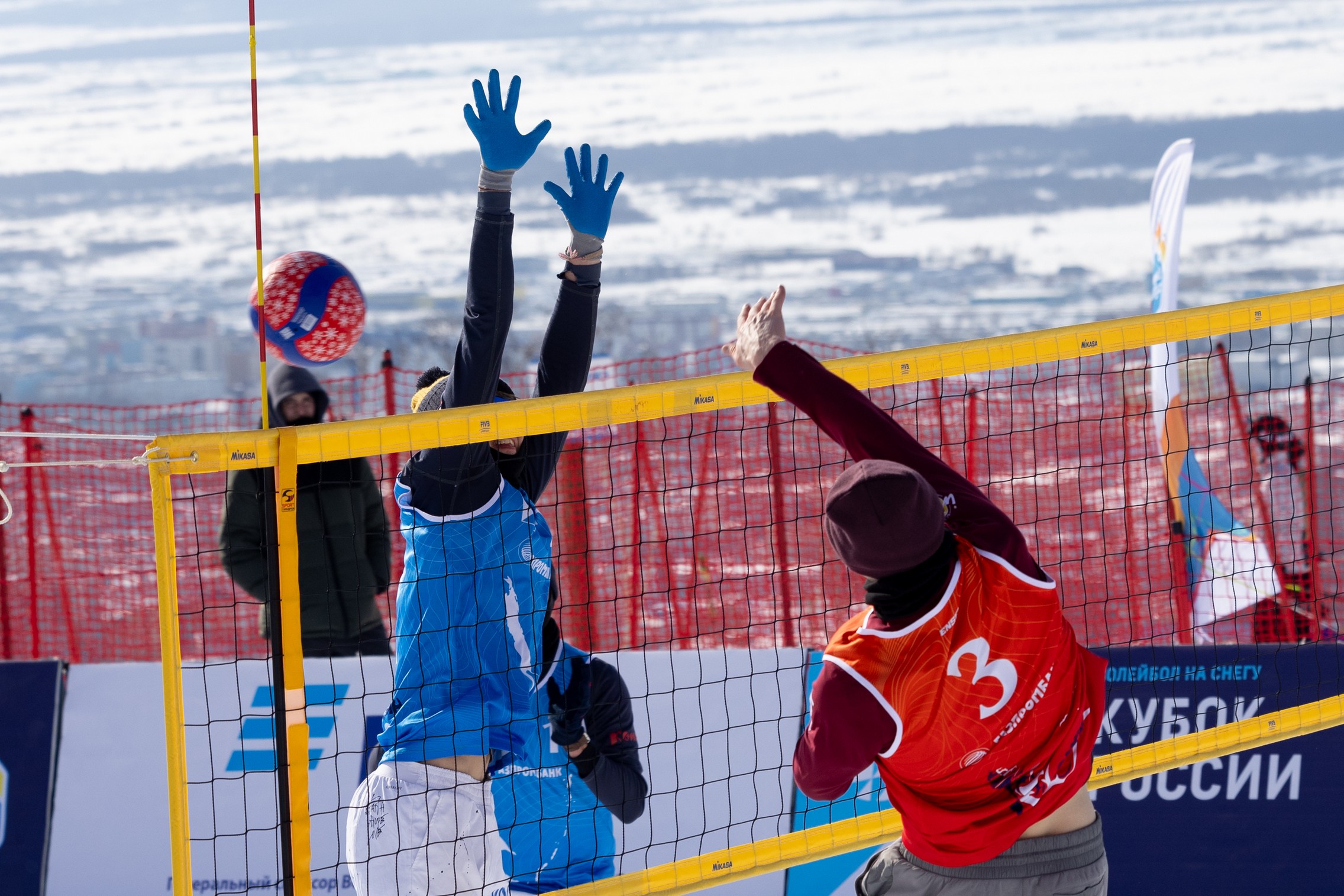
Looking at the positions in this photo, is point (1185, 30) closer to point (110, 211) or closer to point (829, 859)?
point (110, 211)

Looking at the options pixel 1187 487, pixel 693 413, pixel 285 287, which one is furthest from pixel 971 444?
pixel 285 287

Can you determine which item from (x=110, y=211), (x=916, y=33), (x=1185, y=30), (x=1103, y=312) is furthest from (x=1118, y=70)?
(x=110, y=211)

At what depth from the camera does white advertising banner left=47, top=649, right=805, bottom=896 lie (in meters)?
4.88

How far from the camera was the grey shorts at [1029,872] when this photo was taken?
2648 millimetres

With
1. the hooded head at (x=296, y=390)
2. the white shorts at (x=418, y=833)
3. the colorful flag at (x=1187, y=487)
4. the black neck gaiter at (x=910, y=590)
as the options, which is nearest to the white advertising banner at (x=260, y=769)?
the hooded head at (x=296, y=390)

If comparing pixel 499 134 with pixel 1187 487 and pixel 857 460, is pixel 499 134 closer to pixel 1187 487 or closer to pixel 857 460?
pixel 857 460

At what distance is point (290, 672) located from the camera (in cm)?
301

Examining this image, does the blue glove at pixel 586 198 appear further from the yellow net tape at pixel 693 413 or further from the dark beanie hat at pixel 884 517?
the dark beanie hat at pixel 884 517

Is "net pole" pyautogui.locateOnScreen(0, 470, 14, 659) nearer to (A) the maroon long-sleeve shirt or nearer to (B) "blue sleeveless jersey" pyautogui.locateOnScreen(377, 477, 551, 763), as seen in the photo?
(B) "blue sleeveless jersey" pyautogui.locateOnScreen(377, 477, 551, 763)

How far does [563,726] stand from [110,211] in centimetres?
1956

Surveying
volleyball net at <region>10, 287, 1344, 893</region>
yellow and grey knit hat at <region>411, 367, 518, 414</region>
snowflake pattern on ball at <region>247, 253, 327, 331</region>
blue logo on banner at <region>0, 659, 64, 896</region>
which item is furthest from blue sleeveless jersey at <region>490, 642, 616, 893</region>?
blue logo on banner at <region>0, 659, 64, 896</region>

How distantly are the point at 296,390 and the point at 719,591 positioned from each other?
2031mm

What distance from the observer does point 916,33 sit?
28.4 m

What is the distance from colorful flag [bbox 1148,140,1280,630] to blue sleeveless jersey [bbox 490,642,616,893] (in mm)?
2916
